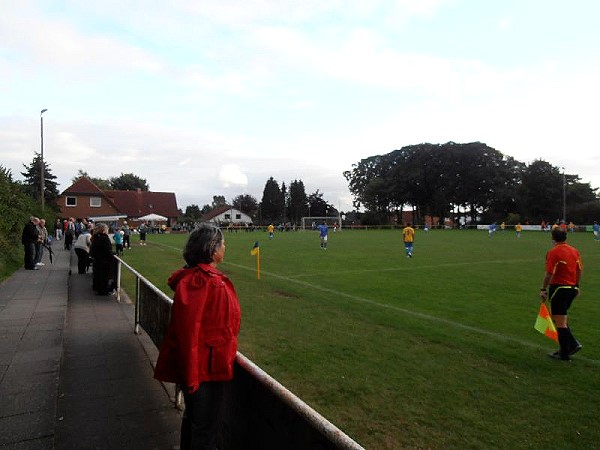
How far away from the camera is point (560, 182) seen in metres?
73.8

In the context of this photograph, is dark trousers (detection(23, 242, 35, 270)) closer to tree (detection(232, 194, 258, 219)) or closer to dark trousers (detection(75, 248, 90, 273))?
dark trousers (detection(75, 248, 90, 273))

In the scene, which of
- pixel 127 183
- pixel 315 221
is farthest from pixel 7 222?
pixel 127 183

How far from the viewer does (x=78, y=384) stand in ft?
15.5

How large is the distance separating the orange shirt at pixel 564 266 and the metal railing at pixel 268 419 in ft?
17.3

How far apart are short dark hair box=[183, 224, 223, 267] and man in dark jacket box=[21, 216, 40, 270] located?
510 inches

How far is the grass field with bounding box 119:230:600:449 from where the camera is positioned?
4.08 metres

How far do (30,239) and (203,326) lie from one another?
44.7 feet

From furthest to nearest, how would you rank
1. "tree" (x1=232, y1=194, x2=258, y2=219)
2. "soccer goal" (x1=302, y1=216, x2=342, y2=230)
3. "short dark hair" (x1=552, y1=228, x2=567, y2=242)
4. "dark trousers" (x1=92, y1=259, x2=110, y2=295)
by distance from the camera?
"tree" (x1=232, y1=194, x2=258, y2=219) < "soccer goal" (x1=302, y1=216, x2=342, y2=230) < "dark trousers" (x1=92, y1=259, x2=110, y2=295) < "short dark hair" (x1=552, y1=228, x2=567, y2=242)

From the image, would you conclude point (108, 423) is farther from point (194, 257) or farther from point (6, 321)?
point (6, 321)

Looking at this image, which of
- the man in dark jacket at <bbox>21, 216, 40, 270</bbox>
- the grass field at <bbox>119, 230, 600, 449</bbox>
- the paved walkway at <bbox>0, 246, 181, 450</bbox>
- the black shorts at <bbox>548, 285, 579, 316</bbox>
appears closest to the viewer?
the paved walkway at <bbox>0, 246, 181, 450</bbox>

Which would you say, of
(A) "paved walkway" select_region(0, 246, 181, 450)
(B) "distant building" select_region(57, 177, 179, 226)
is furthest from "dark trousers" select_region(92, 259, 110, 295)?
(B) "distant building" select_region(57, 177, 179, 226)

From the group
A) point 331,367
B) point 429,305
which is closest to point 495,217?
point 429,305

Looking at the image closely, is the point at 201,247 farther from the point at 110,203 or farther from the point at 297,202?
the point at 297,202

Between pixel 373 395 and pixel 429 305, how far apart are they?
5372 millimetres
